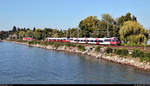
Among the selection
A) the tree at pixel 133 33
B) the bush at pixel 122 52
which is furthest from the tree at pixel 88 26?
the bush at pixel 122 52

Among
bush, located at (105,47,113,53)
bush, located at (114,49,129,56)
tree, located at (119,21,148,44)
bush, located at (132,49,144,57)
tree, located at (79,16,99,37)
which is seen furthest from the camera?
tree, located at (79,16,99,37)

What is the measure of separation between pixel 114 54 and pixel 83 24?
66089 mm

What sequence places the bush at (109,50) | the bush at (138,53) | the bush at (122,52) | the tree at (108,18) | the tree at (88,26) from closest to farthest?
the bush at (138,53), the bush at (122,52), the bush at (109,50), the tree at (88,26), the tree at (108,18)

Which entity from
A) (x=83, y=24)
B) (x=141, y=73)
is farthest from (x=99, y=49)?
(x=83, y=24)

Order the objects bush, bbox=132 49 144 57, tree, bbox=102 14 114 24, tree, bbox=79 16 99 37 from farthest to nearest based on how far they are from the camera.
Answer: tree, bbox=102 14 114 24
tree, bbox=79 16 99 37
bush, bbox=132 49 144 57

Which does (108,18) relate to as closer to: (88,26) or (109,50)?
(88,26)

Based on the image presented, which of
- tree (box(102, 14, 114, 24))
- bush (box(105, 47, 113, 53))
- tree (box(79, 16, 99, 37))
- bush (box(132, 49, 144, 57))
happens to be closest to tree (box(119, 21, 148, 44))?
bush (box(105, 47, 113, 53))

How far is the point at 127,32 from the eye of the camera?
213ft

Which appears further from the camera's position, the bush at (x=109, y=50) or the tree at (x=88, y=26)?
the tree at (x=88, y=26)

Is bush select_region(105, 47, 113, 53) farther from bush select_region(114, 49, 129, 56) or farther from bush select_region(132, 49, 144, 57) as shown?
bush select_region(132, 49, 144, 57)

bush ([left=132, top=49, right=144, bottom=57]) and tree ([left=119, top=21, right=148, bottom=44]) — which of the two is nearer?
bush ([left=132, top=49, right=144, bottom=57])

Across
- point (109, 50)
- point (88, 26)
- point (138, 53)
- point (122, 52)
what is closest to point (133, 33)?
point (109, 50)

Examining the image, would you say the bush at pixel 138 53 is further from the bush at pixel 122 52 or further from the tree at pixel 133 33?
the tree at pixel 133 33

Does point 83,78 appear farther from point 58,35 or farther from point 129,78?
point 58,35
